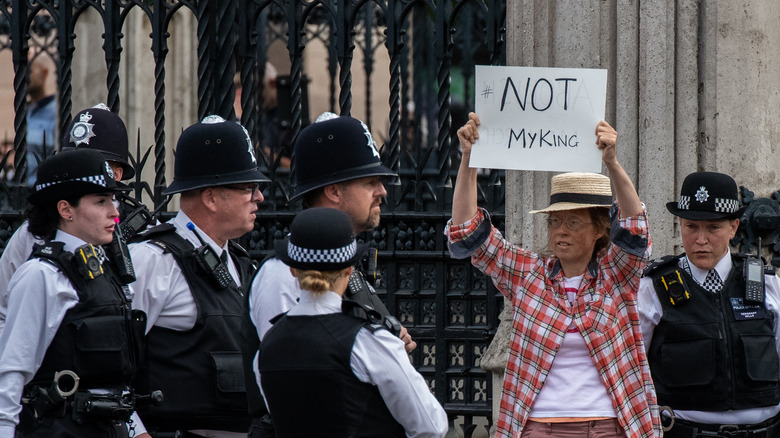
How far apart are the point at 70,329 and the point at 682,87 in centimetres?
347

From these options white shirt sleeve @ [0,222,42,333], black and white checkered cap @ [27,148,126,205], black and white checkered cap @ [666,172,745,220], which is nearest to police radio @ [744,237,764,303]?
black and white checkered cap @ [666,172,745,220]

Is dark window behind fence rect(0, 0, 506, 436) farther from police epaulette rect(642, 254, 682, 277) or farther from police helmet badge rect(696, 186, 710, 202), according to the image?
police helmet badge rect(696, 186, 710, 202)

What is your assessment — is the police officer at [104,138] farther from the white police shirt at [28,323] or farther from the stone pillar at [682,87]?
the stone pillar at [682,87]

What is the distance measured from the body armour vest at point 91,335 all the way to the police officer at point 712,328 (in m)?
2.29

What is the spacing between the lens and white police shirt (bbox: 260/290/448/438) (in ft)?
11.7

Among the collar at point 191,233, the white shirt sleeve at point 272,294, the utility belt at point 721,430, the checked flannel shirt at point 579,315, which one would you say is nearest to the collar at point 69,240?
the collar at point 191,233

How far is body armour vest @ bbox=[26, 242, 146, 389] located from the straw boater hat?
1.67 meters

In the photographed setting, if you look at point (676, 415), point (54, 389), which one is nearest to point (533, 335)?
point (676, 415)

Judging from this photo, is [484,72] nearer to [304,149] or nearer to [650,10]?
[304,149]

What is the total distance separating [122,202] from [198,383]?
5.28 ft

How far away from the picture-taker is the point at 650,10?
6379mm

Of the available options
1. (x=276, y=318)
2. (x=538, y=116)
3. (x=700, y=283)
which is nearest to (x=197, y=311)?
(x=276, y=318)

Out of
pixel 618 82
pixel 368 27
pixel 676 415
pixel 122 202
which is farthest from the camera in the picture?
pixel 368 27

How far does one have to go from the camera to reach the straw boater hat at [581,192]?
4871mm
